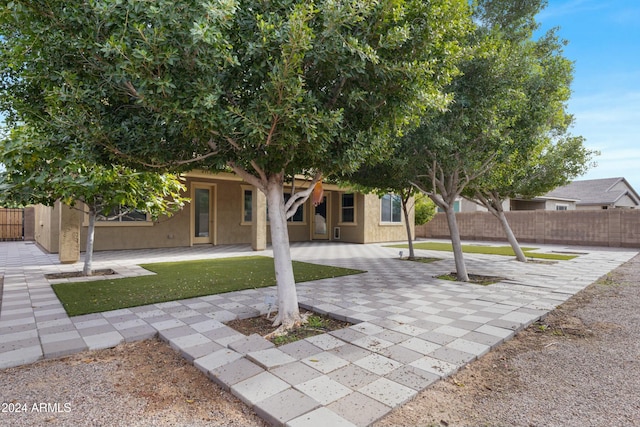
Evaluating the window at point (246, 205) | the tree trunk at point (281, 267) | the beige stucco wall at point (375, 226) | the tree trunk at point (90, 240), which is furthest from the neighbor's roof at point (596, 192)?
the tree trunk at point (90, 240)

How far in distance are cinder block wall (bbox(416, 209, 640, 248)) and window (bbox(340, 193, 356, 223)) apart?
694 centimetres

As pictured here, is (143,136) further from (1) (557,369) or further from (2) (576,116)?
(2) (576,116)

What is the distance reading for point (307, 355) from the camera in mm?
3219

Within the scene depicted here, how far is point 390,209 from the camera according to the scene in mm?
17750

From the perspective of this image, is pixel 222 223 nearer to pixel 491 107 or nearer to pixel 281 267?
pixel 281 267

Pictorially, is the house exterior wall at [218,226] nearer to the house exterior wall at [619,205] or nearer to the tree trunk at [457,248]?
the tree trunk at [457,248]

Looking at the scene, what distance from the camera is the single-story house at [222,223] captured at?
11094mm

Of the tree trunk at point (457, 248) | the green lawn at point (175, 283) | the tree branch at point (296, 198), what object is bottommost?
the green lawn at point (175, 283)

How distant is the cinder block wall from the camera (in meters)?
14.8

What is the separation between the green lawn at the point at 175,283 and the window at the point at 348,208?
7.82m

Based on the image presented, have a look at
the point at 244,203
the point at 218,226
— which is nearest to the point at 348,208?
the point at 244,203

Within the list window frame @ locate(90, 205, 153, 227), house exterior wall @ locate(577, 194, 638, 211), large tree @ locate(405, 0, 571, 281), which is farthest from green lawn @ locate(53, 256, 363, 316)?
house exterior wall @ locate(577, 194, 638, 211)

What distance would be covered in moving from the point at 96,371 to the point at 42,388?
383 mm

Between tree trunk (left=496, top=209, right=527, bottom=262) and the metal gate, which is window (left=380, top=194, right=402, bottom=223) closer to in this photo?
tree trunk (left=496, top=209, right=527, bottom=262)
